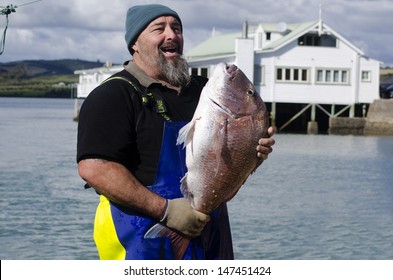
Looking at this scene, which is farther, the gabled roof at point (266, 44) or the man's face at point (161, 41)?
the gabled roof at point (266, 44)

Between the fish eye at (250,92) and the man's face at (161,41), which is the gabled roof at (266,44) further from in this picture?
the fish eye at (250,92)

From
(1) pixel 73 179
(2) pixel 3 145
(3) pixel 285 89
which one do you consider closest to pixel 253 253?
(1) pixel 73 179

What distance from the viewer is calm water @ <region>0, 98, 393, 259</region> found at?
16.6 m

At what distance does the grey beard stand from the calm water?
36.3 feet

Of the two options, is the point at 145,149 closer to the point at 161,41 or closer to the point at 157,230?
the point at 157,230

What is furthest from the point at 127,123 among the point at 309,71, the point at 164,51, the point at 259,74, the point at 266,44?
the point at 266,44

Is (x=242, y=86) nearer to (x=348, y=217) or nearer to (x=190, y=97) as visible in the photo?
(x=190, y=97)

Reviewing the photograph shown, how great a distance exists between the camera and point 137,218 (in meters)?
4.39

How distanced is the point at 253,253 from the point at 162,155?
11730mm

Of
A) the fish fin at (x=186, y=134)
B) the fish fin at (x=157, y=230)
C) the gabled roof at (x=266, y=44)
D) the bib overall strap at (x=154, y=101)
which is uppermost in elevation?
the gabled roof at (x=266, y=44)

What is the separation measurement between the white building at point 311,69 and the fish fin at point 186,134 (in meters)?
50.7

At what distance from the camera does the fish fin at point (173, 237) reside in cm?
436

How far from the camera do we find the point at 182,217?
14.2ft

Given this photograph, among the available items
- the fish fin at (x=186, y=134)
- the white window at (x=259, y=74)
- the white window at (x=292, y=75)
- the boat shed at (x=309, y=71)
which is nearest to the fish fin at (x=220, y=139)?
the fish fin at (x=186, y=134)
